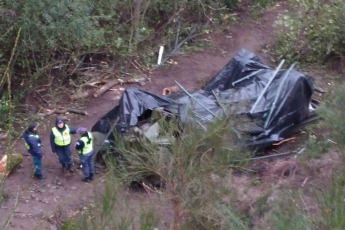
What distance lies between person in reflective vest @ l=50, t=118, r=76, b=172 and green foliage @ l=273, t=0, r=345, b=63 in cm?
549

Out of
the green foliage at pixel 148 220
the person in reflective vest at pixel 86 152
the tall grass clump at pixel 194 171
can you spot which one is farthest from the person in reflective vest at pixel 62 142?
the green foliage at pixel 148 220

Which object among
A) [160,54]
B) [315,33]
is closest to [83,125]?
[160,54]

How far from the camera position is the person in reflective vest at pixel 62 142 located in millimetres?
8609

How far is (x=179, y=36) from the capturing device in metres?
14.1

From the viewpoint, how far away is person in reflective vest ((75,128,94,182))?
8539 millimetres

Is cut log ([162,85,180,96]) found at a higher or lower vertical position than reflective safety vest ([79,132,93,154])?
lower

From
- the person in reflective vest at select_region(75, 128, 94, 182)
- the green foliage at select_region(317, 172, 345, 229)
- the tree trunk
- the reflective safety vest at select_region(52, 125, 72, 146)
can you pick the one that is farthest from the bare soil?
the green foliage at select_region(317, 172, 345, 229)

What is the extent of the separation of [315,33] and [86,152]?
588 centimetres

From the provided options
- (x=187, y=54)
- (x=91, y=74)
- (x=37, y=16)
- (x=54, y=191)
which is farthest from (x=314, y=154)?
(x=187, y=54)

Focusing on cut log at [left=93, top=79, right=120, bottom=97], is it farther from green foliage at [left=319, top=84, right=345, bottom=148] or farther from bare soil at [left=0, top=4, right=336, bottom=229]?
green foliage at [left=319, top=84, right=345, bottom=148]

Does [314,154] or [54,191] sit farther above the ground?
[314,154]

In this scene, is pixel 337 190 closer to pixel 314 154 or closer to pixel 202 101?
pixel 314 154

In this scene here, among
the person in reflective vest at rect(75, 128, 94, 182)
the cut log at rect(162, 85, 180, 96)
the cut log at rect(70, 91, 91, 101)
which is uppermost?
the person in reflective vest at rect(75, 128, 94, 182)

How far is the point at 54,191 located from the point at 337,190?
5.87 meters
